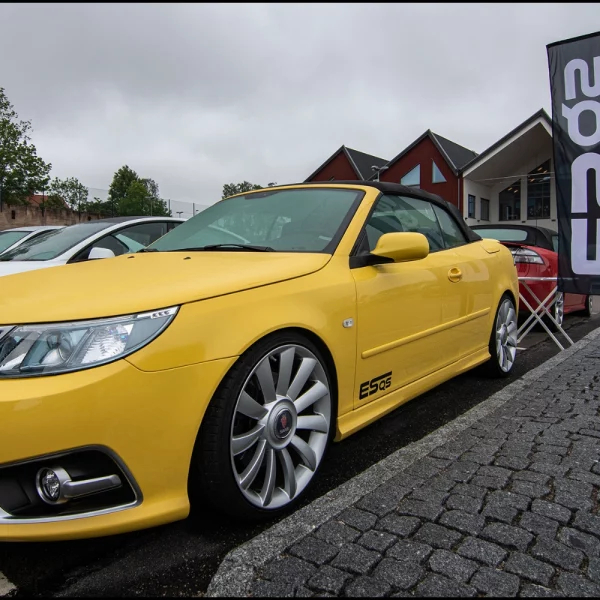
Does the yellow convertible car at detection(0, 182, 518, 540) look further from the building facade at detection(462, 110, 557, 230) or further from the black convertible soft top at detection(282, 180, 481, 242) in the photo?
the building facade at detection(462, 110, 557, 230)

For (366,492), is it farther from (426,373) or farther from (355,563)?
(426,373)

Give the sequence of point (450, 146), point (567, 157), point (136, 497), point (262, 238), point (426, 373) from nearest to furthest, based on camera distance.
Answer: point (136, 497) < point (262, 238) < point (426, 373) < point (567, 157) < point (450, 146)

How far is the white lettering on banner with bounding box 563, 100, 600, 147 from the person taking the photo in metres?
4.16

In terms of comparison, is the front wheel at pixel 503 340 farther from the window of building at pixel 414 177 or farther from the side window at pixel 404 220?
the window of building at pixel 414 177

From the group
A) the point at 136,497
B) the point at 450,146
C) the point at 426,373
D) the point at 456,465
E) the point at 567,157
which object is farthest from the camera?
the point at 450,146

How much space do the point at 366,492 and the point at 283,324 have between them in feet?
2.74

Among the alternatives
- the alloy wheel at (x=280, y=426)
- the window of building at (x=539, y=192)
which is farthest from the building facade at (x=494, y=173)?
the alloy wheel at (x=280, y=426)

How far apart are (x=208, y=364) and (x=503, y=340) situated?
301 centimetres

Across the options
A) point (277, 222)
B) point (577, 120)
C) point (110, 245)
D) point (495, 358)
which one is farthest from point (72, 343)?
point (577, 120)

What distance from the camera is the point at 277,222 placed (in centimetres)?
283

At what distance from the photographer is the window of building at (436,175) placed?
29798mm

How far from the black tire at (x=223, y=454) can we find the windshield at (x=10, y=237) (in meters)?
7.03

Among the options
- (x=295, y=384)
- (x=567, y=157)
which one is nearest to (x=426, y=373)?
(x=295, y=384)

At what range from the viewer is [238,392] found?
1.81 meters
